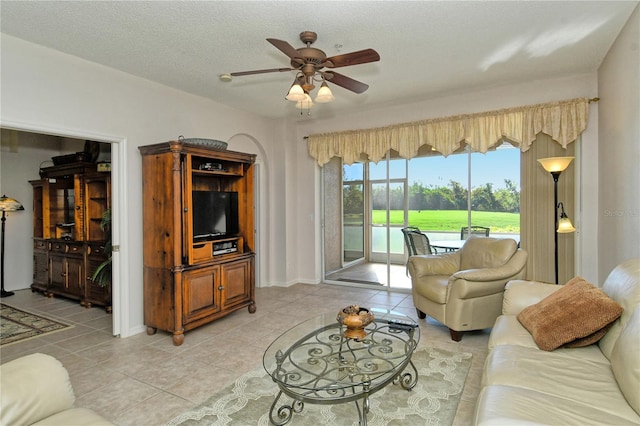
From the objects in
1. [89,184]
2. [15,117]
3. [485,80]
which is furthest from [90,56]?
[485,80]

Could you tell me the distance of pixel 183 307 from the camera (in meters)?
3.40

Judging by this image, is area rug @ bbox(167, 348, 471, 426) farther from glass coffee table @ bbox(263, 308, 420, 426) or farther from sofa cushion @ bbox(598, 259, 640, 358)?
sofa cushion @ bbox(598, 259, 640, 358)

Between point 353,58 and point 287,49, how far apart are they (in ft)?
1.58

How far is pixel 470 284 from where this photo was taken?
10.4 ft

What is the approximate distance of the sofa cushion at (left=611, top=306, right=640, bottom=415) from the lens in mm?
1437

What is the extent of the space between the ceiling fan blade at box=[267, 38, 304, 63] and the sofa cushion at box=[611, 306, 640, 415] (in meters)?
2.44

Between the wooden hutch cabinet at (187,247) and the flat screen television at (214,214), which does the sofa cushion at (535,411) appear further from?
the flat screen television at (214,214)

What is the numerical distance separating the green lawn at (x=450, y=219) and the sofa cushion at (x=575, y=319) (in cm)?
253

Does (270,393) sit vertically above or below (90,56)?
below

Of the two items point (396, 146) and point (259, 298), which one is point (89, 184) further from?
point (396, 146)

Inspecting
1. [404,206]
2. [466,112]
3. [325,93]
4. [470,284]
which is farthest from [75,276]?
[466,112]

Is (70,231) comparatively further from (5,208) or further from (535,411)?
(535,411)

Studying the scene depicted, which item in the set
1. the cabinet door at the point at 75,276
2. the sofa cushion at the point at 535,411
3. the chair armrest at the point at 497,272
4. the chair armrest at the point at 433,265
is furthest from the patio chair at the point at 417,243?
the cabinet door at the point at 75,276

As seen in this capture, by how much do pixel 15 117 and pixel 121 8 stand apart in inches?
52.6
